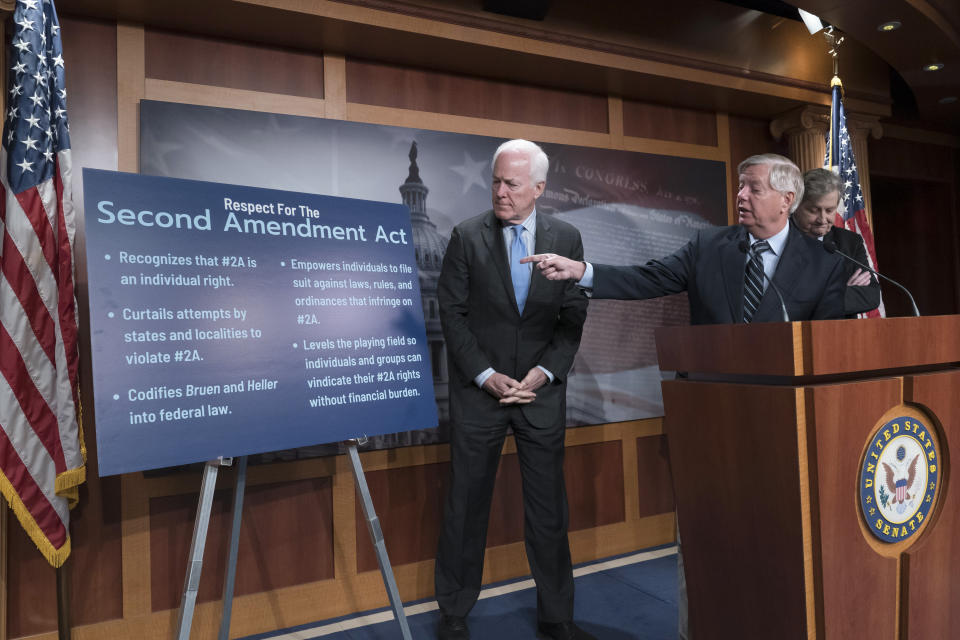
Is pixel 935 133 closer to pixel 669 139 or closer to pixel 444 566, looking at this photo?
pixel 669 139

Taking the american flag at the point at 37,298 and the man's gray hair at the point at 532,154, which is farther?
the man's gray hair at the point at 532,154

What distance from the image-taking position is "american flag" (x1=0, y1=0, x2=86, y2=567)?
1996 mm

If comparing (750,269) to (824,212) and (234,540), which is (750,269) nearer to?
(824,212)

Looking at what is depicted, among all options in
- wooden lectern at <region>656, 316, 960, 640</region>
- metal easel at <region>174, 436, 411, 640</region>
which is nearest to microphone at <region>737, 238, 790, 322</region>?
wooden lectern at <region>656, 316, 960, 640</region>

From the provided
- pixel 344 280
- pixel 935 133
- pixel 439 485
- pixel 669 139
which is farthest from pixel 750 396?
pixel 935 133

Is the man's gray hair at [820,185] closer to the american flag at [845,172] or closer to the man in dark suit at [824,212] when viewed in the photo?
the man in dark suit at [824,212]

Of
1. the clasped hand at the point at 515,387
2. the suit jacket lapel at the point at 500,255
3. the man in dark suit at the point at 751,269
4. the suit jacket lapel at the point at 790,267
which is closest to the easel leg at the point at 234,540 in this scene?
the clasped hand at the point at 515,387

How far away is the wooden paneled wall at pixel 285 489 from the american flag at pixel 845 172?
1.13 m

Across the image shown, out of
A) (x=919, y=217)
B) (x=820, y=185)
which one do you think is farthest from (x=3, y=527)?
(x=919, y=217)

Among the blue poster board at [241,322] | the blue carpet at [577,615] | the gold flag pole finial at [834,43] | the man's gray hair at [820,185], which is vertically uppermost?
the gold flag pole finial at [834,43]

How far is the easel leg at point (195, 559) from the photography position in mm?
1690

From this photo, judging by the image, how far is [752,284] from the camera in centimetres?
179

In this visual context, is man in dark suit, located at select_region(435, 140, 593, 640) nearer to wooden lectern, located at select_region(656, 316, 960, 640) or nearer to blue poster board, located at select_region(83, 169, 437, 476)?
blue poster board, located at select_region(83, 169, 437, 476)

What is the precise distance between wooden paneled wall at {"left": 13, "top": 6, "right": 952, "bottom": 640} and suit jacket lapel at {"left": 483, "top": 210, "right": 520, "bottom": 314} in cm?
90
